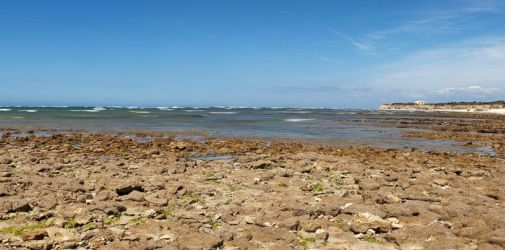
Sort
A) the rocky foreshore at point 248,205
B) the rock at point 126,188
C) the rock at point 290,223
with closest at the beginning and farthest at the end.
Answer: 1. the rocky foreshore at point 248,205
2. the rock at point 290,223
3. the rock at point 126,188

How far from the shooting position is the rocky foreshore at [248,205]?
792 centimetres

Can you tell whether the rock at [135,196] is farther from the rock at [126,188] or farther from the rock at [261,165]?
the rock at [261,165]

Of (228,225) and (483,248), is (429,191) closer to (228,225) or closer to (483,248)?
(483,248)

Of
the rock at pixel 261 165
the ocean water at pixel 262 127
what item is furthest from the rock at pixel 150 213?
the ocean water at pixel 262 127

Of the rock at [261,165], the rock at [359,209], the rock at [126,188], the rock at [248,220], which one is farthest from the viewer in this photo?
the rock at [261,165]

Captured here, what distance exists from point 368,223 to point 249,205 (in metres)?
2.86

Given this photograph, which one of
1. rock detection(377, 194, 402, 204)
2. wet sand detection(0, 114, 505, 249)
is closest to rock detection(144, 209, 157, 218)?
wet sand detection(0, 114, 505, 249)

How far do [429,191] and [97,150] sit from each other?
15.4 metres

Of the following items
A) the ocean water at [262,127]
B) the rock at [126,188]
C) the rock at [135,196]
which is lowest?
the ocean water at [262,127]

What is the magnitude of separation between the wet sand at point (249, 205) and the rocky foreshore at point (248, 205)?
0.03m

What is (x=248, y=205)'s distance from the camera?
33.4 ft

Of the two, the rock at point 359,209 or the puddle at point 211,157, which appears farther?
the puddle at point 211,157

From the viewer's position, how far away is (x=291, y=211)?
31.3ft

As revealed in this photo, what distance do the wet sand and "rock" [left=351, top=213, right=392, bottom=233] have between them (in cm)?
2
